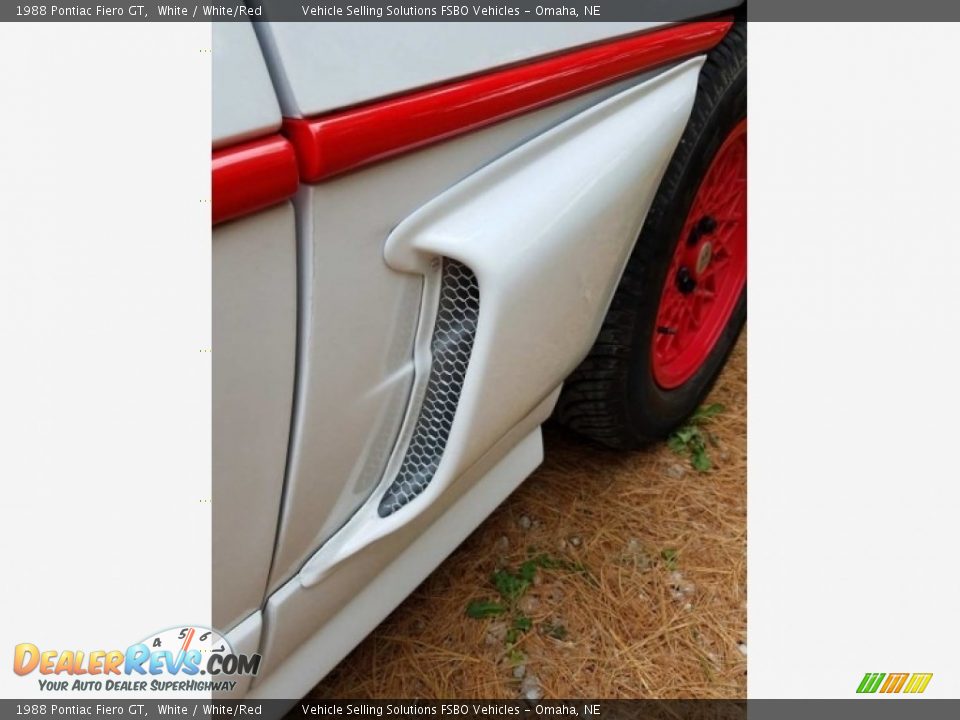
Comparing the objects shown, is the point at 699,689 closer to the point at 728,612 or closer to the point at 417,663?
the point at 728,612

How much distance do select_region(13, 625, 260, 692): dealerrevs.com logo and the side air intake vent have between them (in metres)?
0.26

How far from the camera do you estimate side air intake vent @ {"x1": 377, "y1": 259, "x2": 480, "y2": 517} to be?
0.92 meters

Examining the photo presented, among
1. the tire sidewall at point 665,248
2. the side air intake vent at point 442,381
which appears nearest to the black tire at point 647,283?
the tire sidewall at point 665,248

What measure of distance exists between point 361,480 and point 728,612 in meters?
0.93

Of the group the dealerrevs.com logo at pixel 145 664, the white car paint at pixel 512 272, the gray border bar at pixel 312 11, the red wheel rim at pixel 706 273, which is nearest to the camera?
the gray border bar at pixel 312 11

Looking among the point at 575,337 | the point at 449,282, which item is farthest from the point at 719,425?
the point at 449,282

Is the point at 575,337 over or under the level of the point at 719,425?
over

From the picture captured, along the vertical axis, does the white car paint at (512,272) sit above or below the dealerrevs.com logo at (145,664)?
above

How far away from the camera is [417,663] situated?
4.51 feet

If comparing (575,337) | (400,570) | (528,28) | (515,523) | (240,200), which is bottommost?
(515,523)
